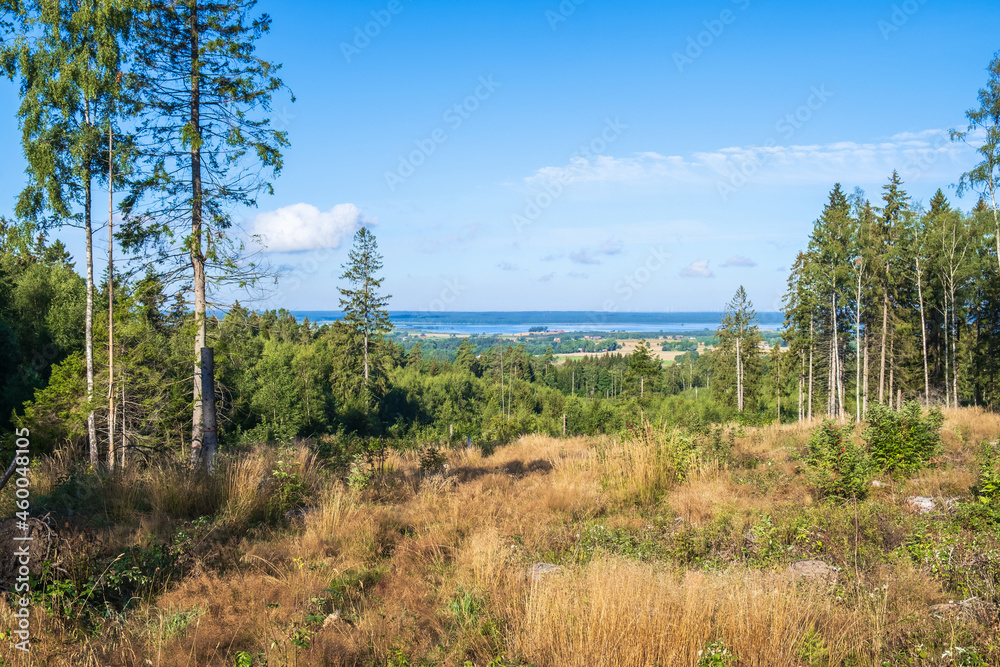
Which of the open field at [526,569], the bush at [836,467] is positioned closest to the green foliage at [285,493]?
the open field at [526,569]

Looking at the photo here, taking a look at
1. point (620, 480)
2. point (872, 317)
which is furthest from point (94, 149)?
point (872, 317)

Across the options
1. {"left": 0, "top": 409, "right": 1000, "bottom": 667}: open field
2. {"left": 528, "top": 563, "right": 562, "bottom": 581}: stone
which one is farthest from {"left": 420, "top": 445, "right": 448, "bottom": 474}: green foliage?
{"left": 528, "top": 563, "right": 562, "bottom": 581}: stone

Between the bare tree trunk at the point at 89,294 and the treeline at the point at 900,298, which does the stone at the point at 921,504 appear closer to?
the bare tree trunk at the point at 89,294

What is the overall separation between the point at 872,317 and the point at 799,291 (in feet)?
16.9

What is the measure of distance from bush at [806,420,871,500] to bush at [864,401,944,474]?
1.48 feet

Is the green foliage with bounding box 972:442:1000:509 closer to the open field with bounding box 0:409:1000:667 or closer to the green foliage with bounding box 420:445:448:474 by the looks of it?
the open field with bounding box 0:409:1000:667

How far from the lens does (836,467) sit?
22.3 feet

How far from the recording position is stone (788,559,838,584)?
3991 millimetres

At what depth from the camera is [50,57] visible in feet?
39.3

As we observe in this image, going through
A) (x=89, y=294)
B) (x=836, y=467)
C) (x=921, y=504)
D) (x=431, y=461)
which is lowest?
(x=431, y=461)

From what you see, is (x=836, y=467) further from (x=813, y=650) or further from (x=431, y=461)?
(x=431, y=461)

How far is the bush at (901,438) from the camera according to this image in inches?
297

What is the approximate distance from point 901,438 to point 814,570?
16.0ft

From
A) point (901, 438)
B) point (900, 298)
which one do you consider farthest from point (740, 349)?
point (901, 438)
